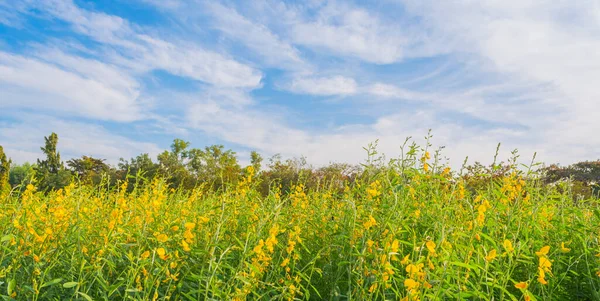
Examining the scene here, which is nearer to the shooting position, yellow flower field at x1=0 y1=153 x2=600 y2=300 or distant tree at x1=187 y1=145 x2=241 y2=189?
yellow flower field at x1=0 y1=153 x2=600 y2=300

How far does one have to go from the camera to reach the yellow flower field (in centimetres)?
253

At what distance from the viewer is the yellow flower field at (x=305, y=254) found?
2.53 m

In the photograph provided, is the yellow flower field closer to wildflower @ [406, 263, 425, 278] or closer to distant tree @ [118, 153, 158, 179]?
wildflower @ [406, 263, 425, 278]

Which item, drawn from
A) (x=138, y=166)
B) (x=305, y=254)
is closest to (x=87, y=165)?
(x=138, y=166)

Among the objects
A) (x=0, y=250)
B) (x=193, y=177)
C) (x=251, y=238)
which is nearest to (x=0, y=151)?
(x=193, y=177)

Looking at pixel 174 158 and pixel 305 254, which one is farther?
pixel 174 158

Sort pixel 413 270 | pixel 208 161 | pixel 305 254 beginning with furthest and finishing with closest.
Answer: pixel 208 161
pixel 305 254
pixel 413 270

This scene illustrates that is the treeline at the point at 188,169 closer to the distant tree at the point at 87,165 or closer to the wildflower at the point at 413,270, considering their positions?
the distant tree at the point at 87,165

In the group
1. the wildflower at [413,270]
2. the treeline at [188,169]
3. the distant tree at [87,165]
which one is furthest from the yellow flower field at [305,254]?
the distant tree at [87,165]

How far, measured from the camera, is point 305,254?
363 centimetres

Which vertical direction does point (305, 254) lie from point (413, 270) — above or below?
below

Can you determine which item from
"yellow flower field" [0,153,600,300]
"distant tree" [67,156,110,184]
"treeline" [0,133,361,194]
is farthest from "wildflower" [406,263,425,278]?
"distant tree" [67,156,110,184]

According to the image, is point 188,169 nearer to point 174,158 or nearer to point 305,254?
point 174,158

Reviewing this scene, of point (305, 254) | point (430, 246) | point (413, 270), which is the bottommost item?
point (305, 254)
